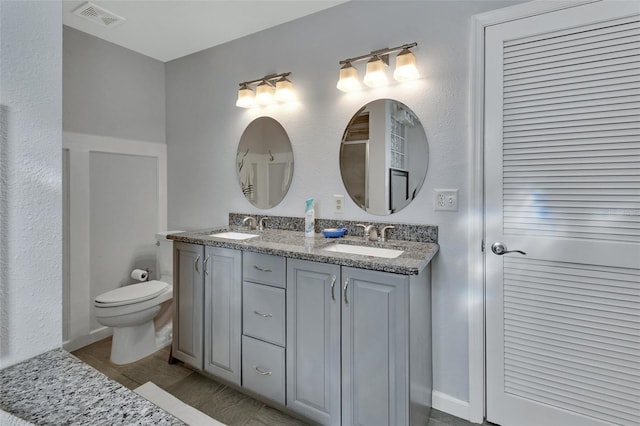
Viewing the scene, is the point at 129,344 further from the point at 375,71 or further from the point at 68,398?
the point at 375,71

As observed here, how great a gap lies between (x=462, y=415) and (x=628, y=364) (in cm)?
82

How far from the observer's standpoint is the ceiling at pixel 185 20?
221 cm

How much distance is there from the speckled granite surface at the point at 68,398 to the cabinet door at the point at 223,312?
1.30m

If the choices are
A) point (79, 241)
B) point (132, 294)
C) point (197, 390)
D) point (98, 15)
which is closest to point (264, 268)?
point (197, 390)

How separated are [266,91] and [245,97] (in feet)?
0.70

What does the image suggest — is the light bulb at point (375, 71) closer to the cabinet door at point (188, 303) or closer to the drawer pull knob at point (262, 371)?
the cabinet door at point (188, 303)

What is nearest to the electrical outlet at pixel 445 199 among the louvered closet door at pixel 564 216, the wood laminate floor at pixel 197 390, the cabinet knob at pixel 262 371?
the louvered closet door at pixel 564 216

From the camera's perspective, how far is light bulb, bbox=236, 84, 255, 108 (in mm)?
2549

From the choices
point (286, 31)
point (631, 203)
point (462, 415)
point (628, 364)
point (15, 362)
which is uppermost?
point (286, 31)

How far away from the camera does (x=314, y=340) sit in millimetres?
1679

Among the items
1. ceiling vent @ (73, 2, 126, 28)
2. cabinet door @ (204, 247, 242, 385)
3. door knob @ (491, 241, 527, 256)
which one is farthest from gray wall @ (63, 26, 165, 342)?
door knob @ (491, 241, 527, 256)

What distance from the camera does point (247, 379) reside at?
76.0 inches

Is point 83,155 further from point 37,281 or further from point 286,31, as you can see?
point 37,281

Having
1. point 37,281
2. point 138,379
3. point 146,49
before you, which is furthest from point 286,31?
point 138,379
